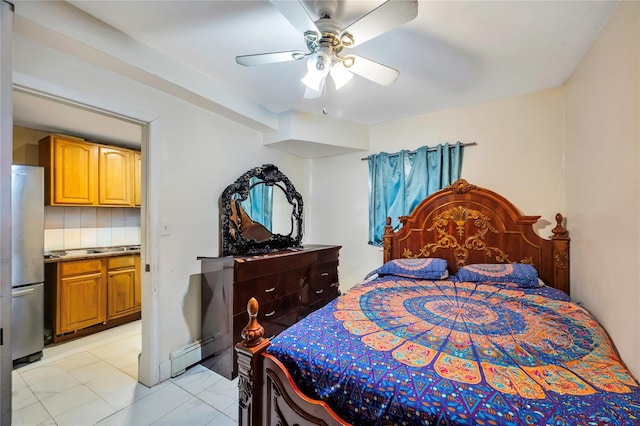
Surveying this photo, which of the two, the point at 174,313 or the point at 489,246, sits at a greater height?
the point at 489,246

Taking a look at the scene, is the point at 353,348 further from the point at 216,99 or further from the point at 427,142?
the point at 427,142

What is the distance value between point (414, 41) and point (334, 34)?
661 millimetres

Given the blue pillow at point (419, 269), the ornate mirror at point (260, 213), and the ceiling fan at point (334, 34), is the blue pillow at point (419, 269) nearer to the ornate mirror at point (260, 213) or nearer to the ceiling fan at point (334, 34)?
the ornate mirror at point (260, 213)

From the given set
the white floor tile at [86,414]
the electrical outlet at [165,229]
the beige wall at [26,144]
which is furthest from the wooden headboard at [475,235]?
the beige wall at [26,144]

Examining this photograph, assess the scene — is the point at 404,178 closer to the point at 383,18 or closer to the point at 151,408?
the point at 383,18

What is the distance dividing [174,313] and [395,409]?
78.8 inches

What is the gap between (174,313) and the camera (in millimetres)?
2334

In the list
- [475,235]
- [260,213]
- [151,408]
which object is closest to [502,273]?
[475,235]

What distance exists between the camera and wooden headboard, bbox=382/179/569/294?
248 centimetres

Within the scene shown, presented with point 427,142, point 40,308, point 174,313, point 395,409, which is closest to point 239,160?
point 174,313

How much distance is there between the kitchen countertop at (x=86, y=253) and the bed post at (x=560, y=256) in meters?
4.44

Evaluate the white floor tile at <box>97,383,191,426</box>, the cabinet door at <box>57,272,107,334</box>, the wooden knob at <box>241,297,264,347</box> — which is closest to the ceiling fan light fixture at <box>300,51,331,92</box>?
the wooden knob at <box>241,297,264,347</box>

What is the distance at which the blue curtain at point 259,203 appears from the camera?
9.79 feet

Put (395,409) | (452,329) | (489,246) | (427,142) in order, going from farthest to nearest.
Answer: (427,142)
(489,246)
(452,329)
(395,409)
